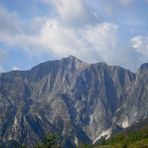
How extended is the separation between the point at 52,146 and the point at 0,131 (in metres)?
17.1

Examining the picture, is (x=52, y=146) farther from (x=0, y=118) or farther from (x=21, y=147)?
(x=0, y=118)

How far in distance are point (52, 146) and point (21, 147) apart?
966 centimetres

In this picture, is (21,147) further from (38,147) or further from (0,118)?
(0,118)

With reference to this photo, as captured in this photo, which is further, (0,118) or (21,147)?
(21,147)

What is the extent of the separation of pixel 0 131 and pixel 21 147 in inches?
370

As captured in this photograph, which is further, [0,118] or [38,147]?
[38,147]

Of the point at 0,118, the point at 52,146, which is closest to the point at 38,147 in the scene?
the point at 52,146

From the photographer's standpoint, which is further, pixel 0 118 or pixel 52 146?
pixel 52 146

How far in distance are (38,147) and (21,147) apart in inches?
263

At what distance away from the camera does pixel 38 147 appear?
135625 mm

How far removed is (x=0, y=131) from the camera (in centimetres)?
13438

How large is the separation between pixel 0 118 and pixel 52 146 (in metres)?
22.0

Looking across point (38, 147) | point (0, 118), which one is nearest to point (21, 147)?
point (38, 147)

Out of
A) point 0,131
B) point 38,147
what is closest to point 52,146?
point 38,147
